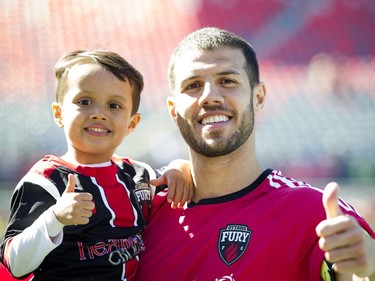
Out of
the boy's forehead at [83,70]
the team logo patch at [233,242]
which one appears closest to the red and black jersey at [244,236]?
the team logo patch at [233,242]

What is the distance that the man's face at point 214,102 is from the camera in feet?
7.75

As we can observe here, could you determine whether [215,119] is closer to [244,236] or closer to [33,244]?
[244,236]

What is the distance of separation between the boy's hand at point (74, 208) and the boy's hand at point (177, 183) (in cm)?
61

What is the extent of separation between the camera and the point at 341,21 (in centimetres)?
738

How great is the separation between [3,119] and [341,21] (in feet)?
13.3

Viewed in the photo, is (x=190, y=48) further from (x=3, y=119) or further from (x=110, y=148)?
(x=3, y=119)

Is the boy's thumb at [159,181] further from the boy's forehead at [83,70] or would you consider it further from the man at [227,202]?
the boy's forehead at [83,70]

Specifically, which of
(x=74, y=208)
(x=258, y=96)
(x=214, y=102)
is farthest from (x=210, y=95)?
(x=74, y=208)

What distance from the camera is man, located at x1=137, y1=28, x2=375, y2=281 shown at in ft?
6.60

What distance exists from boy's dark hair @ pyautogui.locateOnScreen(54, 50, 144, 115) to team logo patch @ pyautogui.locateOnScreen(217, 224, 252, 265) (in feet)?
2.08

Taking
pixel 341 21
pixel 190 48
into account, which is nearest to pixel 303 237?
pixel 190 48

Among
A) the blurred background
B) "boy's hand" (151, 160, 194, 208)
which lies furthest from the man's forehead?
the blurred background

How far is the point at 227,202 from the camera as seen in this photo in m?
2.30

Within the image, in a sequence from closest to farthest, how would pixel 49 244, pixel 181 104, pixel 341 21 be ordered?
pixel 49 244 < pixel 181 104 < pixel 341 21
